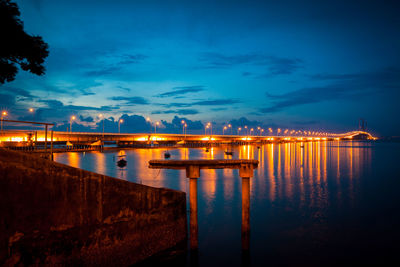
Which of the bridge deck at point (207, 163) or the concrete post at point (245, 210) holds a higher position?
the bridge deck at point (207, 163)

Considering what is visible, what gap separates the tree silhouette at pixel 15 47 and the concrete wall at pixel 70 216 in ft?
23.3

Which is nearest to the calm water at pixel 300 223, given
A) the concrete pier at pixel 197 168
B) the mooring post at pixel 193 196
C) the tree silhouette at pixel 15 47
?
the mooring post at pixel 193 196

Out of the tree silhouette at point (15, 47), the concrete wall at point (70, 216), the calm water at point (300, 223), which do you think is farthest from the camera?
the calm water at point (300, 223)

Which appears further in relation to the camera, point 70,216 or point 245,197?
point 245,197

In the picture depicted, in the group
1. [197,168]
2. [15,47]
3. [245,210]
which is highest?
[15,47]

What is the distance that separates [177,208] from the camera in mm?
12367

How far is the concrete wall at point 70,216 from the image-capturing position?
25.5 feet

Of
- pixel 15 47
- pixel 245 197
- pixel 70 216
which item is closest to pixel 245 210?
pixel 245 197

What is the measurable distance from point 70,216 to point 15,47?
8428mm

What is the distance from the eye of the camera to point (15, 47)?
12.4m

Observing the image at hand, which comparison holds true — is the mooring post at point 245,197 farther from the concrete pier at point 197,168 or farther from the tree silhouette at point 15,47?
the tree silhouette at point 15,47

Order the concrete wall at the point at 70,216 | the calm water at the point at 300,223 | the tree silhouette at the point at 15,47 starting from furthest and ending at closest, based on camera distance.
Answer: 1. the calm water at the point at 300,223
2. the tree silhouette at the point at 15,47
3. the concrete wall at the point at 70,216

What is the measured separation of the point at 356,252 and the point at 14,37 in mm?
19821

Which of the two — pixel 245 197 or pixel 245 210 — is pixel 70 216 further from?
pixel 245 210
